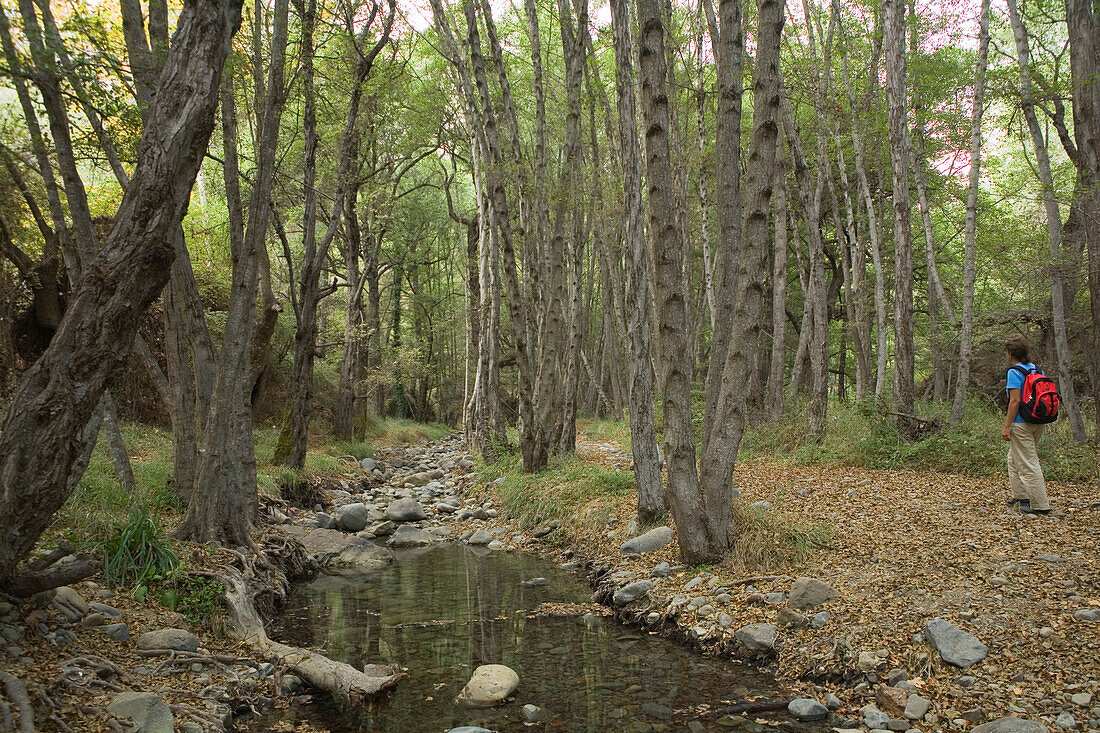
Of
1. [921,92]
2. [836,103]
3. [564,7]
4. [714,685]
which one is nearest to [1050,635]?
[714,685]

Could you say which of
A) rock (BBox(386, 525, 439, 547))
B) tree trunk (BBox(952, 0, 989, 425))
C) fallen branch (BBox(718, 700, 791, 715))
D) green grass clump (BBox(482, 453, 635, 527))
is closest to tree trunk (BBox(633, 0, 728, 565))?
fallen branch (BBox(718, 700, 791, 715))

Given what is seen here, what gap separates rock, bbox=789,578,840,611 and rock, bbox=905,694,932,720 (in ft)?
3.78

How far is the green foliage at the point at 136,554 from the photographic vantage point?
4.69 meters

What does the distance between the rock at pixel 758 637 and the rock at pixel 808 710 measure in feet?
2.27

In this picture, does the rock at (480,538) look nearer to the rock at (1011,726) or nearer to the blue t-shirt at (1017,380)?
the blue t-shirt at (1017,380)

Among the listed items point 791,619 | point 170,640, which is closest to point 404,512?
point 170,640

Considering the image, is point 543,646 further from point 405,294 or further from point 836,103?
point 405,294

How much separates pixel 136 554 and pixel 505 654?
2941 mm

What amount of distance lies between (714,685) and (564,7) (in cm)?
953

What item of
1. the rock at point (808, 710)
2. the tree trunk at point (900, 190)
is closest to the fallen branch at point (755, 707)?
the rock at point (808, 710)

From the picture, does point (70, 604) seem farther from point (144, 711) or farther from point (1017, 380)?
point (1017, 380)

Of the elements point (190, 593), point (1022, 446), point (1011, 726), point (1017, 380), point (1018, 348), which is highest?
point (1018, 348)

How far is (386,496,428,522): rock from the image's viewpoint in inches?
411

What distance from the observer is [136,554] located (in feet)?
15.9
